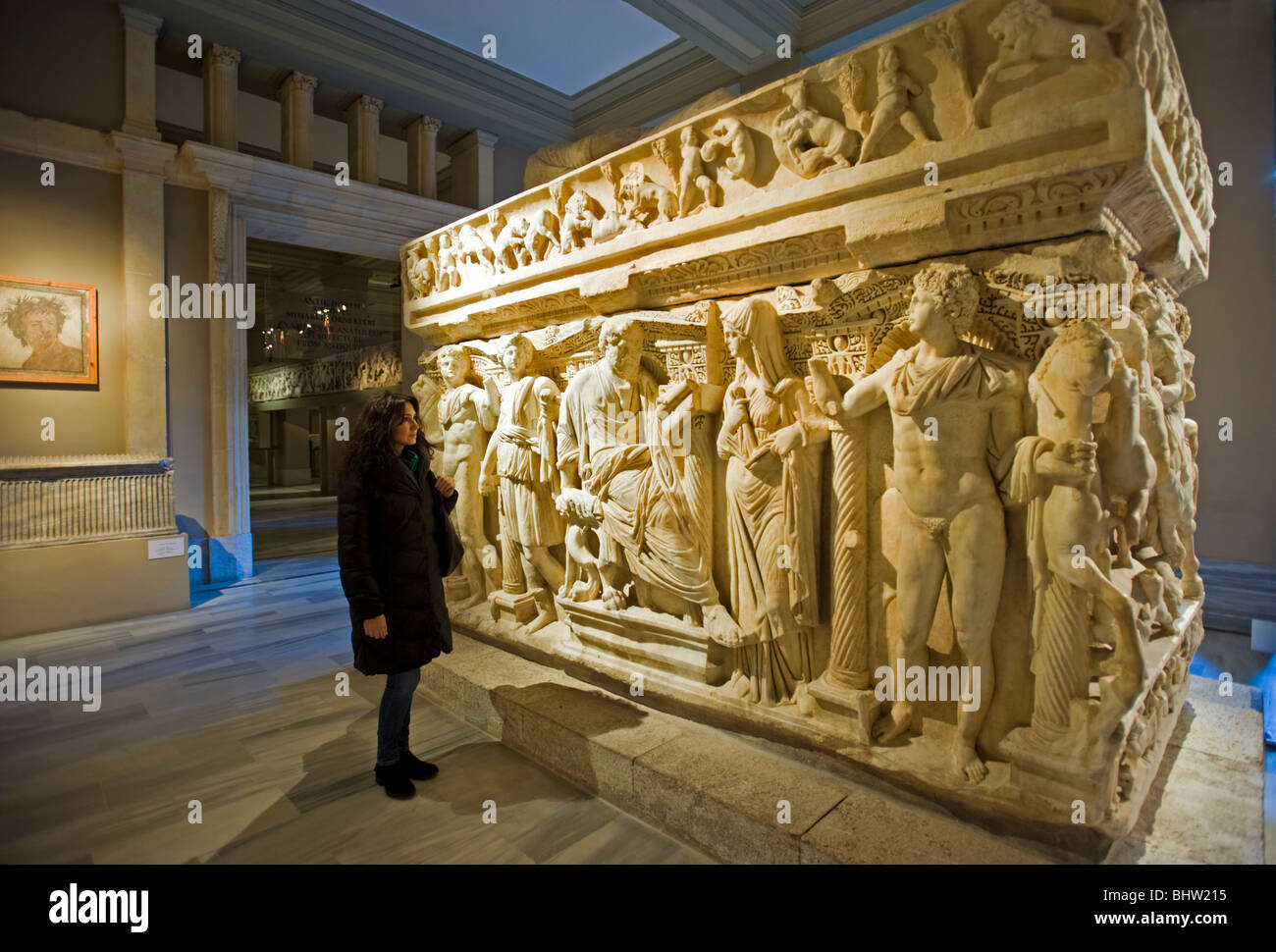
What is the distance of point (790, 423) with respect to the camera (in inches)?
111

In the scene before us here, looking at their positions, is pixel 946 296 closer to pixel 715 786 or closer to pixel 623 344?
pixel 623 344

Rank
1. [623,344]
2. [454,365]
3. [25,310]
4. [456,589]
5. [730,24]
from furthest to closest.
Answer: [730,24] → [25,310] → [456,589] → [454,365] → [623,344]

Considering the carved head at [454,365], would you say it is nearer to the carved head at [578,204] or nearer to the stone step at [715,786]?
the carved head at [578,204]

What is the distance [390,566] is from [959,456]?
2056 mm

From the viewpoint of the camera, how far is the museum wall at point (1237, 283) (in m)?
5.36

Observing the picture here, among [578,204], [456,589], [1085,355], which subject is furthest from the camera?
[456,589]

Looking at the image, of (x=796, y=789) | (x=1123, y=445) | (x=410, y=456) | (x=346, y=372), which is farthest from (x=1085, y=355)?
(x=346, y=372)

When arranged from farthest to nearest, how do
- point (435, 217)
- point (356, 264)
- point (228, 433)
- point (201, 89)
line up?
point (356, 264), point (435, 217), point (201, 89), point (228, 433)

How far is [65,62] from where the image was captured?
18.3ft

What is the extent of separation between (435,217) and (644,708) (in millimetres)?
6491

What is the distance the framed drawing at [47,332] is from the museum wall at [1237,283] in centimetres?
931
